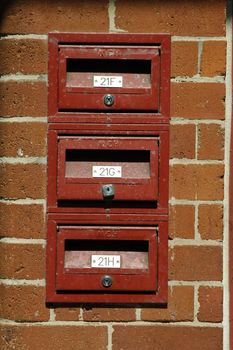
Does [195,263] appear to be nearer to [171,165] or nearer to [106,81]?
[171,165]

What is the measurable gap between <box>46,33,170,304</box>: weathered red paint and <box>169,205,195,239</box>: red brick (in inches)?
1.1

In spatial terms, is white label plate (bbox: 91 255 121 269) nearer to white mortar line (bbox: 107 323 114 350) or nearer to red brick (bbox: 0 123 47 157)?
white mortar line (bbox: 107 323 114 350)

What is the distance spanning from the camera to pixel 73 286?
195 cm

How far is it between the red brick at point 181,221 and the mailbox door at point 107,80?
299 mm

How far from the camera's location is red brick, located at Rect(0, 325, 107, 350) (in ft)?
6.51

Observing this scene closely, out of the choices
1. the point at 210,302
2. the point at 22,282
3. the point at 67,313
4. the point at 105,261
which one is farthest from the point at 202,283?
the point at 22,282

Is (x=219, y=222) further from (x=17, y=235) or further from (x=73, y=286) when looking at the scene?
(x=17, y=235)

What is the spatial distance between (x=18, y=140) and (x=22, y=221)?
0.24 metres

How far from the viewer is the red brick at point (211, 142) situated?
6.49 feet

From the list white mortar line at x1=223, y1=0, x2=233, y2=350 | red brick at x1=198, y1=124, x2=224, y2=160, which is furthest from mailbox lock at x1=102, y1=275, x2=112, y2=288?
red brick at x1=198, y1=124, x2=224, y2=160

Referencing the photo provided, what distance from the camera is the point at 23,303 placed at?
78.1 inches

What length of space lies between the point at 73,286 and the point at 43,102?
54cm

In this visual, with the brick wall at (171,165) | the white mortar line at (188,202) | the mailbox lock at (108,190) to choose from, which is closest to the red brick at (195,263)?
the brick wall at (171,165)

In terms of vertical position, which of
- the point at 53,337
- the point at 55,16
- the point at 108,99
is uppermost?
the point at 55,16
